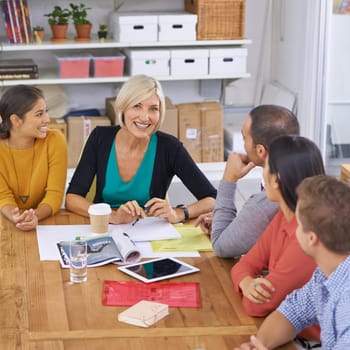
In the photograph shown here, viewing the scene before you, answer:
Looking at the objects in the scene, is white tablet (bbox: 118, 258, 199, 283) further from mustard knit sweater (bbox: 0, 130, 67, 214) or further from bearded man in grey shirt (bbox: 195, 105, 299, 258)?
mustard knit sweater (bbox: 0, 130, 67, 214)

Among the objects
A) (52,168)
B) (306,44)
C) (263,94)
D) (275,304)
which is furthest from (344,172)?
(275,304)

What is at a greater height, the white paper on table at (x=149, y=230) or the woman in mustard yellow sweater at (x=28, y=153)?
the woman in mustard yellow sweater at (x=28, y=153)

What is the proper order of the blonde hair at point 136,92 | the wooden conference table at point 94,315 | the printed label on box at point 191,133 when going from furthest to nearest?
1. the printed label on box at point 191,133
2. the blonde hair at point 136,92
3. the wooden conference table at point 94,315

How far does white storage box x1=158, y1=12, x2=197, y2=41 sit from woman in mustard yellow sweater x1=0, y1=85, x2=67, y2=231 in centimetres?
166

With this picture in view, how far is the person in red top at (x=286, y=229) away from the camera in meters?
1.86

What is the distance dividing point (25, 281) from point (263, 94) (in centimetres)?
318

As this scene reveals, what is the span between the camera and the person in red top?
1.86 metres

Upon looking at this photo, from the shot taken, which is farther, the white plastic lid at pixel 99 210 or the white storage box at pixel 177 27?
the white storage box at pixel 177 27

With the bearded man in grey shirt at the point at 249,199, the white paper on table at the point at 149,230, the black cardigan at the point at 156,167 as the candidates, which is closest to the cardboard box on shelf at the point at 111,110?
the black cardigan at the point at 156,167

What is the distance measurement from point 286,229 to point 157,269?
0.42 metres

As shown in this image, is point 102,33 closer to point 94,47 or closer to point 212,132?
point 94,47

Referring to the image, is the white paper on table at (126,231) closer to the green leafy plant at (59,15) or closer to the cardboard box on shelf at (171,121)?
the cardboard box on shelf at (171,121)

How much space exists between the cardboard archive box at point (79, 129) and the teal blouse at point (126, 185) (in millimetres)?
1607

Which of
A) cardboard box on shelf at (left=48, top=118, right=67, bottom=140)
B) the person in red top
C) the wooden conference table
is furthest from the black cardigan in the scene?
cardboard box on shelf at (left=48, top=118, right=67, bottom=140)
